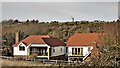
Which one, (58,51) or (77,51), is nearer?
(77,51)

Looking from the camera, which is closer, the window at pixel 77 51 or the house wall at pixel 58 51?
the window at pixel 77 51

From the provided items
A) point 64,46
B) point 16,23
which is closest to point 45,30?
point 16,23

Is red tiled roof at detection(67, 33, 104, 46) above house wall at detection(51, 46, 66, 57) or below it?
above

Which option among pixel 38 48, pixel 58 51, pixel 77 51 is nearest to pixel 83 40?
pixel 77 51

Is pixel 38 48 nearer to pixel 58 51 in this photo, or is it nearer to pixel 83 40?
pixel 58 51

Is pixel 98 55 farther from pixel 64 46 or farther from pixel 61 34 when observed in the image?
pixel 61 34

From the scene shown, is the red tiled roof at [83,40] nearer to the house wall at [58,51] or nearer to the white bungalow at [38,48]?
the house wall at [58,51]

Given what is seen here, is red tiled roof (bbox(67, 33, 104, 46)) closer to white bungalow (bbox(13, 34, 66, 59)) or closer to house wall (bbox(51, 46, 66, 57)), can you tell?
house wall (bbox(51, 46, 66, 57))

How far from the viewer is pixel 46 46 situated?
19.6m

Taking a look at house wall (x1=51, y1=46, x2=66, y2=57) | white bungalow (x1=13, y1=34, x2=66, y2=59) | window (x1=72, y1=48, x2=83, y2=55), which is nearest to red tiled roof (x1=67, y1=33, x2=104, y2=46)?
window (x1=72, y1=48, x2=83, y2=55)

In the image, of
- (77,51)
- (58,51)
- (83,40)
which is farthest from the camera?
(58,51)

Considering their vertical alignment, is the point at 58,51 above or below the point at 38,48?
below

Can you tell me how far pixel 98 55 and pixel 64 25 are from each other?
30.9 m

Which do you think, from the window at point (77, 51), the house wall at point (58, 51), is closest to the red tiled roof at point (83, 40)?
the window at point (77, 51)
